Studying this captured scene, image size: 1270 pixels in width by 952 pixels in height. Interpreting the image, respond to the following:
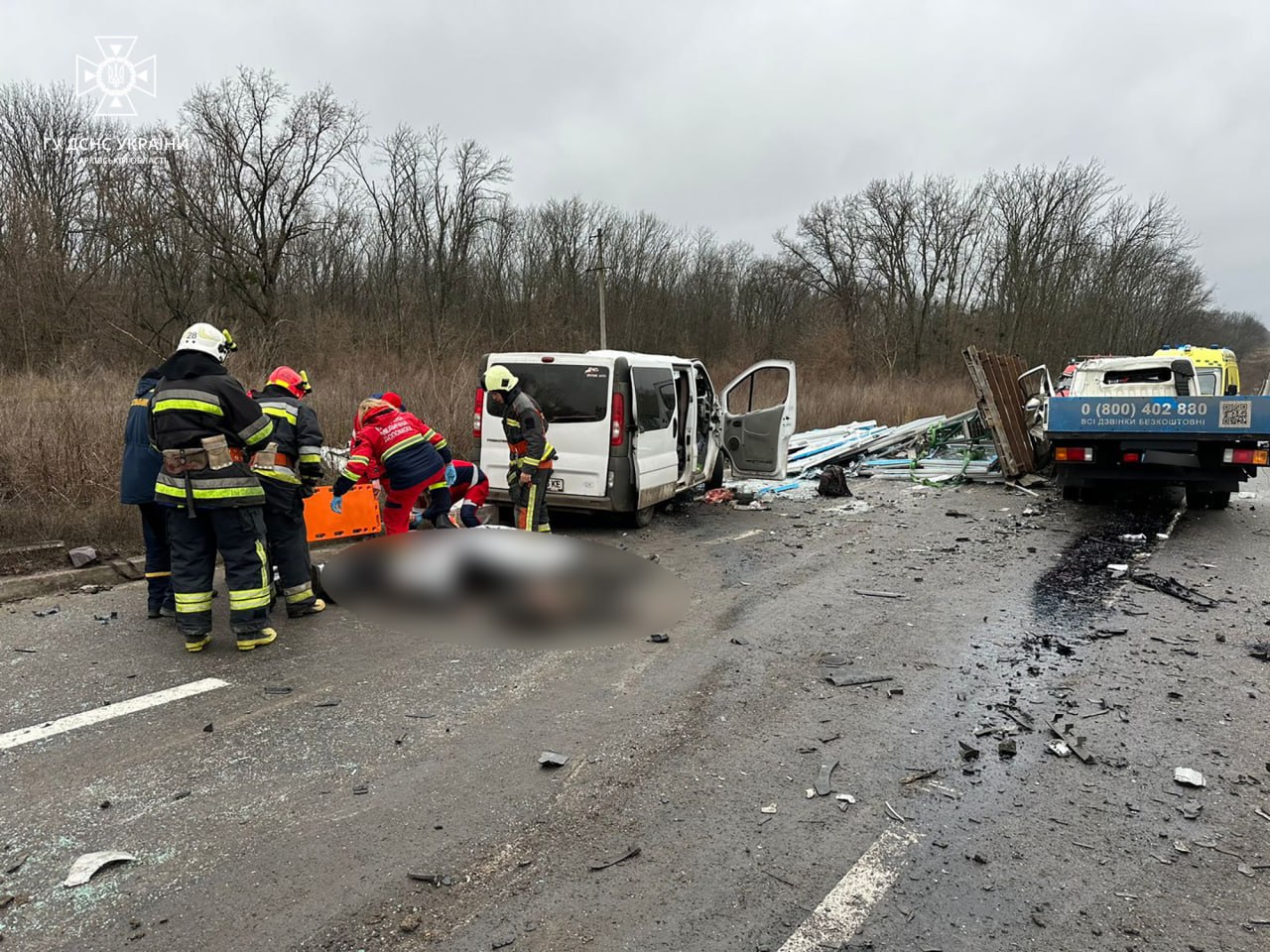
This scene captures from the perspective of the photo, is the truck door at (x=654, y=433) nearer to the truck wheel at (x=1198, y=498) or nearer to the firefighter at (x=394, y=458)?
the firefighter at (x=394, y=458)

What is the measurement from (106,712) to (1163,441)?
414 inches

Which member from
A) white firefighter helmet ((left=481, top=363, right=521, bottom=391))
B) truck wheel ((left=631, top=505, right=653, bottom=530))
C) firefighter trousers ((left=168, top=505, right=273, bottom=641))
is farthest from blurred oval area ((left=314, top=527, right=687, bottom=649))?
truck wheel ((left=631, top=505, right=653, bottom=530))

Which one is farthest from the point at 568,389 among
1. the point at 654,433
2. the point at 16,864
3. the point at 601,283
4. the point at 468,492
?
the point at 601,283

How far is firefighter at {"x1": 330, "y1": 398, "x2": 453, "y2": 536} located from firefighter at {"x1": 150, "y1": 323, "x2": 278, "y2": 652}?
1091 millimetres

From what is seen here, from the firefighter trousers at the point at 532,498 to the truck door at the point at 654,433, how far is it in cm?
119

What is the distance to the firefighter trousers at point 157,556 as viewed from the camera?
5230mm

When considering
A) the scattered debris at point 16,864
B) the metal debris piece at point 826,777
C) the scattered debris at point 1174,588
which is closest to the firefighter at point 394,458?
the scattered debris at point 16,864

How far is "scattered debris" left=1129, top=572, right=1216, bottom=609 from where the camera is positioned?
573cm

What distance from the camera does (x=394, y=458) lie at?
5.88 m

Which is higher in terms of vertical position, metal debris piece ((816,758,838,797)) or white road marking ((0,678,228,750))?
white road marking ((0,678,228,750))

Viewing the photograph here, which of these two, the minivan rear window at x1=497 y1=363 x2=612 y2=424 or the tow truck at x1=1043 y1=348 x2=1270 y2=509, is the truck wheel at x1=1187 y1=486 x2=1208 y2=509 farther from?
the minivan rear window at x1=497 y1=363 x2=612 y2=424

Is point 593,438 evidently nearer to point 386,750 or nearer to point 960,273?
point 386,750

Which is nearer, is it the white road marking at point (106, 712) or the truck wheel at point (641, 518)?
the white road marking at point (106, 712)

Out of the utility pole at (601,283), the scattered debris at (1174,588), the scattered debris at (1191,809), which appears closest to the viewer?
the scattered debris at (1191,809)
